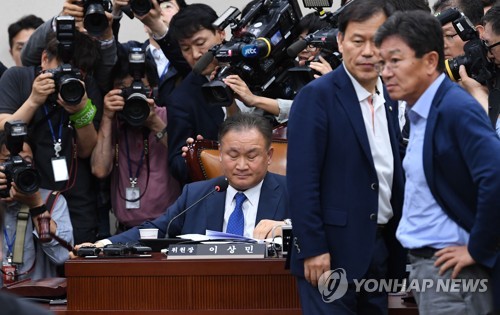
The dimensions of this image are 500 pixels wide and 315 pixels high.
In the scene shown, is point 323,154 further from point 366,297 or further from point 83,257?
point 83,257

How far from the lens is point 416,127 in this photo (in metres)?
3.93

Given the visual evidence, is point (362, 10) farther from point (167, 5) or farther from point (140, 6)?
point (167, 5)

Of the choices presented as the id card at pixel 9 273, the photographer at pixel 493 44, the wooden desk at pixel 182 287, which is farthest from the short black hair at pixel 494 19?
the id card at pixel 9 273

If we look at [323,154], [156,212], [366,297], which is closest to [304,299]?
[366,297]

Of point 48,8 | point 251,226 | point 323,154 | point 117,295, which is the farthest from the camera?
point 48,8

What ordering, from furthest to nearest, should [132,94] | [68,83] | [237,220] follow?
[132,94] < [68,83] < [237,220]

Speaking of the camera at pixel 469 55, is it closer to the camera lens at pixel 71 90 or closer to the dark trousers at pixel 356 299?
the dark trousers at pixel 356 299

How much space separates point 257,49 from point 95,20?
0.88m

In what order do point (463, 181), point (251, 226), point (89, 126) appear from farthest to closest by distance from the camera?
1. point (89, 126)
2. point (251, 226)
3. point (463, 181)

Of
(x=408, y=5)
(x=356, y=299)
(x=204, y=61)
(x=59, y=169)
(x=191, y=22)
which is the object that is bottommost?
(x=356, y=299)

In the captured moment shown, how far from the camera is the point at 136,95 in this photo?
Answer: 586 centimetres

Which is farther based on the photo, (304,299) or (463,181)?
(304,299)

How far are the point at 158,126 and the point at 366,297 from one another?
2102 mm

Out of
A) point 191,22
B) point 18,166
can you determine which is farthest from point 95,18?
point 18,166
